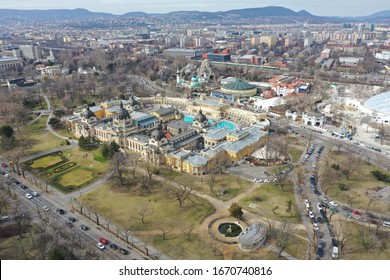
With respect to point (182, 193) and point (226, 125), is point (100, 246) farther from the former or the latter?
point (226, 125)

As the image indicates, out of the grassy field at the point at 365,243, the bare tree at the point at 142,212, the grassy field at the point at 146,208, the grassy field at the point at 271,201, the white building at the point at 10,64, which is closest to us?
the grassy field at the point at 365,243

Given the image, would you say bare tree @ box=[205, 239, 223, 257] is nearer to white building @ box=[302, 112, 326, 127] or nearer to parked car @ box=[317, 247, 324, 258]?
parked car @ box=[317, 247, 324, 258]

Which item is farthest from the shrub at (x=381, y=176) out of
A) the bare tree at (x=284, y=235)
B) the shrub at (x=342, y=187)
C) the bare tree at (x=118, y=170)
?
the bare tree at (x=118, y=170)

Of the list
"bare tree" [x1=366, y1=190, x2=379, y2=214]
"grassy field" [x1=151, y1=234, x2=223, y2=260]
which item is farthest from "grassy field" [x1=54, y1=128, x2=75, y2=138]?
"bare tree" [x1=366, y1=190, x2=379, y2=214]

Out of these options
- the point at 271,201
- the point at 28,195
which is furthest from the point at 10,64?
the point at 271,201

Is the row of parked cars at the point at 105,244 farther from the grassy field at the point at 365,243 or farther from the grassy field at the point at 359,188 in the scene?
the grassy field at the point at 359,188

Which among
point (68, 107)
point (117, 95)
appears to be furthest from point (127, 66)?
point (68, 107)
